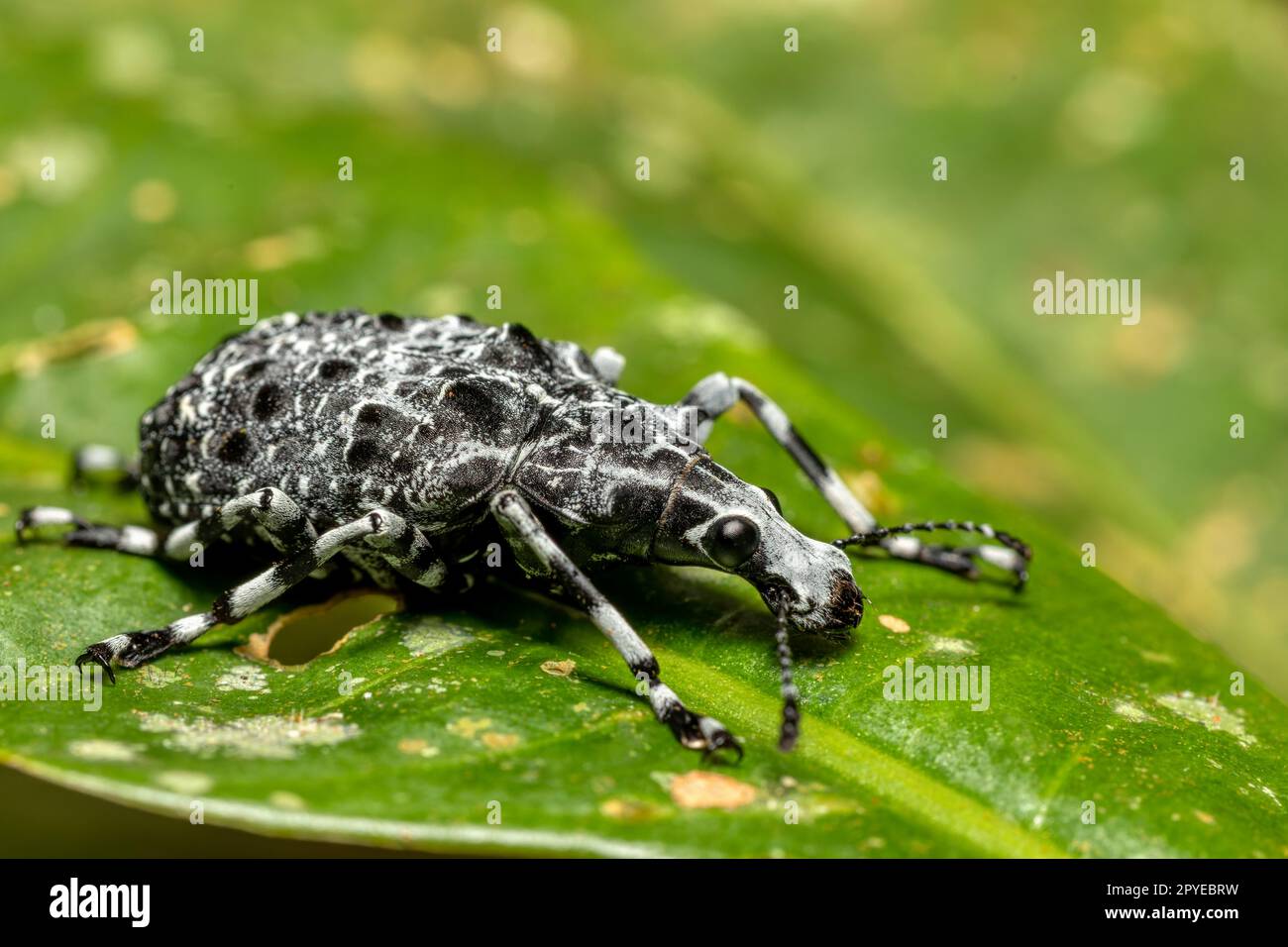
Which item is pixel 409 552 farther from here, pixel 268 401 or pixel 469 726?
pixel 469 726

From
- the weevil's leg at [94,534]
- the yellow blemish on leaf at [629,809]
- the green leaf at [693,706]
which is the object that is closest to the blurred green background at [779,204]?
the weevil's leg at [94,534]

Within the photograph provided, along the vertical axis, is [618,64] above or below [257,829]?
above

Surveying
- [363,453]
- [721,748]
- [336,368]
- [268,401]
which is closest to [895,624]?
[721,748]

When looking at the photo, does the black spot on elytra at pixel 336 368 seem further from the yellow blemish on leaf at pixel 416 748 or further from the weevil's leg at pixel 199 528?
the yellow blemish on leaf at pixel 416 748

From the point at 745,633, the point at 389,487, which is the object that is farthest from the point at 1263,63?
the point at 389,487

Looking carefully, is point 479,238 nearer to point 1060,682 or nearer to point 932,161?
point 932,161
